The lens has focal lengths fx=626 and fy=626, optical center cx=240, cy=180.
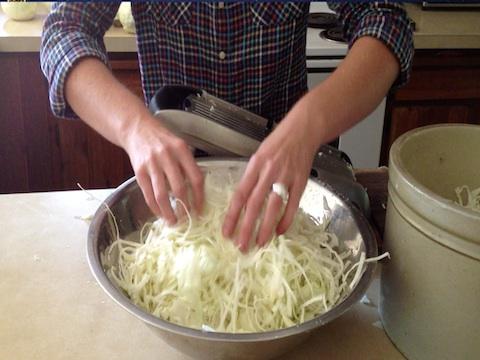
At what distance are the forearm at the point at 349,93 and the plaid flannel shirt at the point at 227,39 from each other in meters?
0.07

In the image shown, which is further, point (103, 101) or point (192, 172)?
point (103, 101)

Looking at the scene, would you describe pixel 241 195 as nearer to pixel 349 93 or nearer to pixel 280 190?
pixel 280 190

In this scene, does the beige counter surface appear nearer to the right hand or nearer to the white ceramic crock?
the white ceramic crock

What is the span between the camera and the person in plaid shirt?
914 millimetres

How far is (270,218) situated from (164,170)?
0.17m

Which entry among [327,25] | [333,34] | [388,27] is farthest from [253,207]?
[327,25]

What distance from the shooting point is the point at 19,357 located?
0.92m

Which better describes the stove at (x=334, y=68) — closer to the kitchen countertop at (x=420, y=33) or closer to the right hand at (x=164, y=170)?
the kitchen countertop at (x=420, y=33)

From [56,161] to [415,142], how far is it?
1746 millimetres

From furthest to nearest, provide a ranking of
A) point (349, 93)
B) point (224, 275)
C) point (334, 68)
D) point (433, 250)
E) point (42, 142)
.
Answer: point (42, 142) → point (334, 68) → point (349, 93) → point (224, 275) → point (433, 250)

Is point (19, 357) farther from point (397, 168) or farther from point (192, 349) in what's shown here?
point (397, 168)

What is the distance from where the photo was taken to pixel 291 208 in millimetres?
914

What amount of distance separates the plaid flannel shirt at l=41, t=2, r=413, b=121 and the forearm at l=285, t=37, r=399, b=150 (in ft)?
0.22

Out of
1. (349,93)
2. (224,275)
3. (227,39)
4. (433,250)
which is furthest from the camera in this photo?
(227,39)
